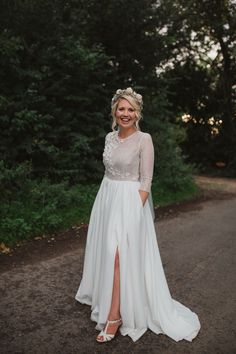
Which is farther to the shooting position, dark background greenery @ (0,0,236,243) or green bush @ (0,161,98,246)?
dark background greenery @ (0,0,236,243)

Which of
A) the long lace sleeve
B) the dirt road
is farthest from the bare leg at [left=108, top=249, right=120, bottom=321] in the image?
the long lace sleeve

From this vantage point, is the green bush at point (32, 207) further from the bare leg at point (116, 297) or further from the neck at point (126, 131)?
the neck at point (126, 131)

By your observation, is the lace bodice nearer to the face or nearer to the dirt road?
the face

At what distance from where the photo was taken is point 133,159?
394 cm

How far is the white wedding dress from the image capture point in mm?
3939

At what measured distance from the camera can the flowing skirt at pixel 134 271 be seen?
12.9ft

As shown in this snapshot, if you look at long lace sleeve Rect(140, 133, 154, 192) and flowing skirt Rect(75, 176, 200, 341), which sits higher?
long lace sleeve Rect(140, 133, 154, 192)

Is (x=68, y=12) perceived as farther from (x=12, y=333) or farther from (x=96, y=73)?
(x=12, y=333)

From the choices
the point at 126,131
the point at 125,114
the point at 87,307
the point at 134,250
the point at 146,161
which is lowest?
the point at 87,307

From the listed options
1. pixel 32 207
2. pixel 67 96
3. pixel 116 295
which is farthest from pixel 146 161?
pixel 67 96

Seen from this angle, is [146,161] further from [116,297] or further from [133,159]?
[116,297]

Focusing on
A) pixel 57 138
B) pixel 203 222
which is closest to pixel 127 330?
pixel 203 222

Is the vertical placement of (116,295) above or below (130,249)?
below

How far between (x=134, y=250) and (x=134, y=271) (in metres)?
0.21
